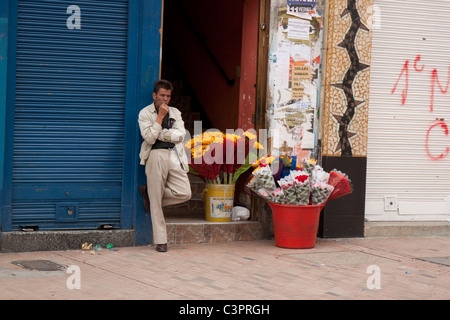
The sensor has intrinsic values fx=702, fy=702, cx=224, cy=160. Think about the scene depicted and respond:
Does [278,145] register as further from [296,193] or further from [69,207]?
[69,207]

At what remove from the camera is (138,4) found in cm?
773

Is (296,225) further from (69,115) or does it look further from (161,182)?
(69,115)

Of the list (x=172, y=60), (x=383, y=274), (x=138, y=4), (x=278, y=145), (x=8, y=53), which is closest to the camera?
(x=383, y=274)

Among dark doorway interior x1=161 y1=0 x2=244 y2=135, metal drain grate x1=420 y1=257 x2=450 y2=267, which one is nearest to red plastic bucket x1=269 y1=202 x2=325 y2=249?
metal drain grate x1=420 y1=257 x2=450 y2=267

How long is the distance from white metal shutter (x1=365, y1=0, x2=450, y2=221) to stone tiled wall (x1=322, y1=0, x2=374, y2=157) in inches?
11.7

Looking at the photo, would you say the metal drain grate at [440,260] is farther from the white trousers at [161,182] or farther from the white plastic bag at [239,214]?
the white trousers at [161,182]

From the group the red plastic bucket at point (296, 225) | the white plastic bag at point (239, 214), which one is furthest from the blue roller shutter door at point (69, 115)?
the red plastic bucket at point (296, 225)

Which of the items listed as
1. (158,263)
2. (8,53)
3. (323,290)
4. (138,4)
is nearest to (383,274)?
(323,290)

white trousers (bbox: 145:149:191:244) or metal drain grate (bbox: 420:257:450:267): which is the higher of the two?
white trousers (bbox: 145:149:191:244)

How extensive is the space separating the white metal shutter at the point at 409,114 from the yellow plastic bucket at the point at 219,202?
6.28ft

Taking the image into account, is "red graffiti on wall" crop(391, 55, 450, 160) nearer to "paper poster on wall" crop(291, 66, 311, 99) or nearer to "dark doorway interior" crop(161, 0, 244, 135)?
"paper poster on wall" crop(291, 66, 311, 99)

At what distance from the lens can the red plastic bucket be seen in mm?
7891

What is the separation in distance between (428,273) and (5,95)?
462cm

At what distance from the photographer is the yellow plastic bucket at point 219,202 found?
334 inches
